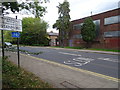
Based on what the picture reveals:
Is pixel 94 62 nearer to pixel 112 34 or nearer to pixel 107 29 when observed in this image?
pixel 112 34

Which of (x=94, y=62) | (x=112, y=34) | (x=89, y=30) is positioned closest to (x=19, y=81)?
(x=94, y=62)

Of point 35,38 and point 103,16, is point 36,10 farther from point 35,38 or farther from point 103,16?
point 35,38

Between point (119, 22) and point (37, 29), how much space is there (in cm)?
2666

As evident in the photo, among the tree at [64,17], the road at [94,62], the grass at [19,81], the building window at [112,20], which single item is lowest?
the road at [94,62]

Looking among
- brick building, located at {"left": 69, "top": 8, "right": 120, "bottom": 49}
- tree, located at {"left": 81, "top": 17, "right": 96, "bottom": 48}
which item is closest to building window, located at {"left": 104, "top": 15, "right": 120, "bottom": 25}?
brick building, located at {"left": 69, "top": 8, "right": 120, "bottom": 49}

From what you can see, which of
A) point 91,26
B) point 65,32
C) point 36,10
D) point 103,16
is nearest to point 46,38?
point 65,32

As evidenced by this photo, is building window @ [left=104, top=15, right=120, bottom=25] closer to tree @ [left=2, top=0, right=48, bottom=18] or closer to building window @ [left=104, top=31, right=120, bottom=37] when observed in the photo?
building window @ [left=104, top=31, right=120, bottom=37]

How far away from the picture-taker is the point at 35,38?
37625 mm

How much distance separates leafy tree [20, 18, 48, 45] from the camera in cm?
3364

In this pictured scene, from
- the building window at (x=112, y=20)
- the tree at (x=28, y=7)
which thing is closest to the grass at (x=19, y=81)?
the tree at (x=28, y=7)

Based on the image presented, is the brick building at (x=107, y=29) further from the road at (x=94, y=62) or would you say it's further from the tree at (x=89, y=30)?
the road at (x=94, y=62)

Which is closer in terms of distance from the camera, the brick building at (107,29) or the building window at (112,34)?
the building window at (112,34)

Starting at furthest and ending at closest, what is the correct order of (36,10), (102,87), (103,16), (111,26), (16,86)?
(103,16) → (111,26) → (36,10) → (102,87) → (16,86)

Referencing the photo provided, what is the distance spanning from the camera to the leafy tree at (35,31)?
3364cm
